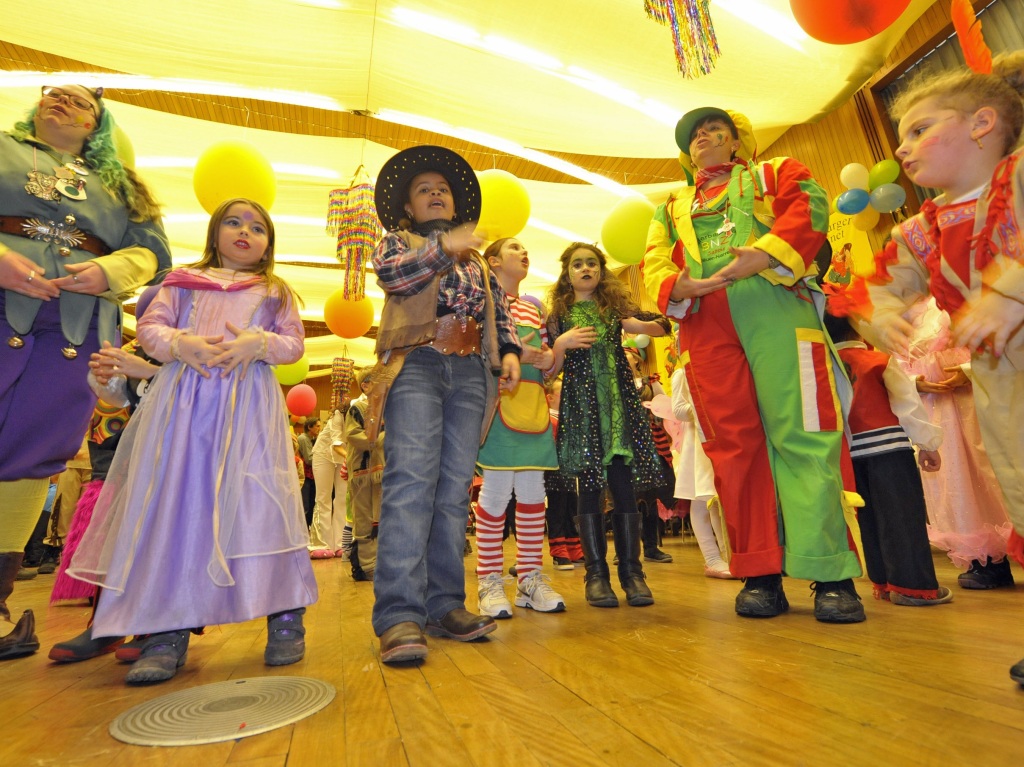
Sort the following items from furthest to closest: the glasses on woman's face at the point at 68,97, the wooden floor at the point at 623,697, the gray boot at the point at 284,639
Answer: the glasses on woman's face at the point at 68,97, the gray boot at the point at 284,639, the wooden floor at the point at 623,697

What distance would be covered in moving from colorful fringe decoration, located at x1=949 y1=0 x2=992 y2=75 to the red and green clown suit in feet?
2.08

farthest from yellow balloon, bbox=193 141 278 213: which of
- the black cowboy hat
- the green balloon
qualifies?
the green balloon

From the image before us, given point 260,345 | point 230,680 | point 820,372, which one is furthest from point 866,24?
point 230,680

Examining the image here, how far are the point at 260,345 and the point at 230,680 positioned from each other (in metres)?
0.83

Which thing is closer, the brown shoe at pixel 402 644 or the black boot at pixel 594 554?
the brown shoe at pixel 402 644

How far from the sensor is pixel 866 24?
313 cm

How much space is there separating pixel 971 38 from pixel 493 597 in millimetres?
2015

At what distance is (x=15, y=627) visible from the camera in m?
1.81

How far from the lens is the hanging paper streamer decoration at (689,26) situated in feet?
9.49

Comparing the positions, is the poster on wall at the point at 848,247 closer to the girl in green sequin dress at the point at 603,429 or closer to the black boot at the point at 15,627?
the girl in green sequin dress at the point at 603,429

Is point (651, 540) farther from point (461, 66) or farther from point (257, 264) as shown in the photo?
point (461, 66)

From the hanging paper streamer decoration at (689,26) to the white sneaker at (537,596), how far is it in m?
2.46

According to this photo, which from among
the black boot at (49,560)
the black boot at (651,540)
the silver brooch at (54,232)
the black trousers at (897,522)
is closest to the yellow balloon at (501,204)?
the black boot at (651,540)

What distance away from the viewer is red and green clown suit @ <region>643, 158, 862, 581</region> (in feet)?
5.98
